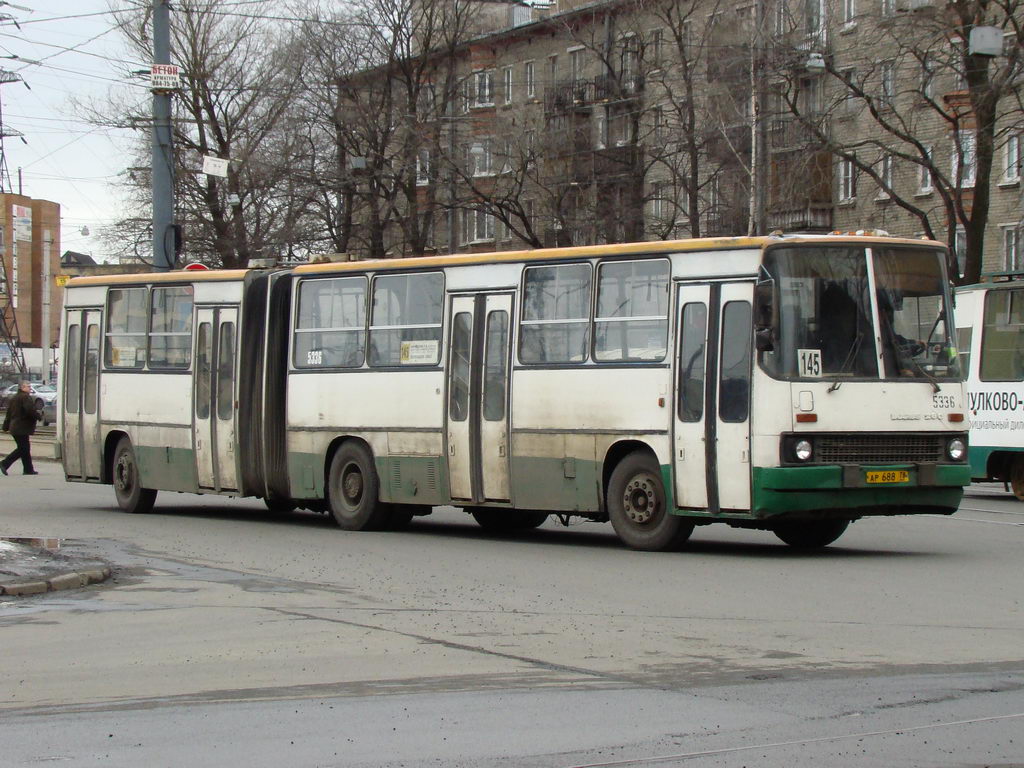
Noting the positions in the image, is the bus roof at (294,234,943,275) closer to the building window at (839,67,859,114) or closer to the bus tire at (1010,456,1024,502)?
the bus tire at (1010,456,1024,502)

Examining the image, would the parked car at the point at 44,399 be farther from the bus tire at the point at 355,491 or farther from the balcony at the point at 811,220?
the bus tire at the point at 355,491

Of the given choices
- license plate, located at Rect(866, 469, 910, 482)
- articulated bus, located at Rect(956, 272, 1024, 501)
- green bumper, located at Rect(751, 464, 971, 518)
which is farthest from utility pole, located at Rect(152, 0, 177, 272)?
license plate, located at Rect(866, 469, 910, 482)

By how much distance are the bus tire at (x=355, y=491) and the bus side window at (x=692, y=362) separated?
4.88 m

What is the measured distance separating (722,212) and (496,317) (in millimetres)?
29462

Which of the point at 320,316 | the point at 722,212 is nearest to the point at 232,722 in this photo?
the point at 320,316

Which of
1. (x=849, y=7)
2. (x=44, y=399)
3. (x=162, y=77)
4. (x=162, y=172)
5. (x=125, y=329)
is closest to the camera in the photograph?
(x=125, y=329)

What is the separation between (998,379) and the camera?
25.5 m

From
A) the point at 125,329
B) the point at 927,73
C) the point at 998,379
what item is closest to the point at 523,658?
the point at 125,329

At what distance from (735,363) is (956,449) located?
2.24 m

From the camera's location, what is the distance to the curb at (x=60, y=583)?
43.1 ft

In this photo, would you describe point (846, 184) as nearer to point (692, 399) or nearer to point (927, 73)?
point (927, 73)

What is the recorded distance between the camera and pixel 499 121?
51125 millimetres

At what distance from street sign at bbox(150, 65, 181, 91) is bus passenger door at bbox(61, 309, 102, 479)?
3612mm

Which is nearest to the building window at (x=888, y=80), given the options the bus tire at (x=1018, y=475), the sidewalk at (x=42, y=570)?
the bus tire at (x=1018, y=475)
